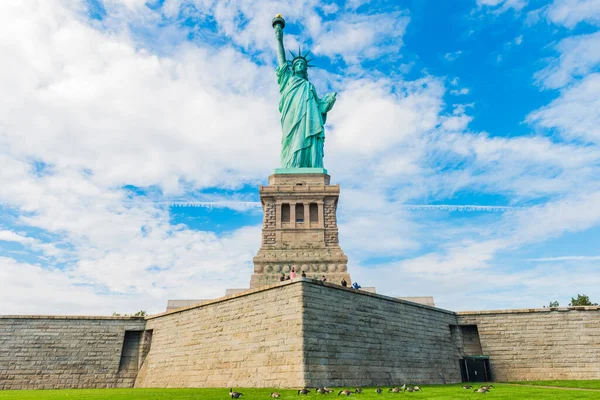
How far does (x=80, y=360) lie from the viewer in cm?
2161

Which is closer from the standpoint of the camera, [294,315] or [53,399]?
[53,399]

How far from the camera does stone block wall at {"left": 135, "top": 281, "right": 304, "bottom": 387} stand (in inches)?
596

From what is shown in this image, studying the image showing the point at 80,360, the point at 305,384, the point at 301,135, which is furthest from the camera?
the point at 301,135

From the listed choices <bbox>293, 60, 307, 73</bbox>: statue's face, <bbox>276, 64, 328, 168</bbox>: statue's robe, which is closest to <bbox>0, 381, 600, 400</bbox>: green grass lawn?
<bbox>276, 64, 328, 168</bbox>: statue's robe

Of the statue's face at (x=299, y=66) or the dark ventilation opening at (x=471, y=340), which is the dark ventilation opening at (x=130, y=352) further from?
the statue's face at (x=299, y=66)

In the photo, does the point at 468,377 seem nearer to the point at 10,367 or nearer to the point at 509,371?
the point at 509,371

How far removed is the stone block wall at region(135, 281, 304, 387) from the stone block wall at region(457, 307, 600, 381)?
37.9ft

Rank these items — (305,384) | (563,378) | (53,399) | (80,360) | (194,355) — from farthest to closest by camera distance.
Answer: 1. (80,360)
2. (563,378)
3. (194,355)
4. (305,384)
5. (53,399)

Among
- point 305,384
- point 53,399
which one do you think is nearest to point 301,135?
point 305,384

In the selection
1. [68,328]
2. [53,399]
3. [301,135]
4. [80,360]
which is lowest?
[53,399]

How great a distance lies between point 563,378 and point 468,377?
415 centimetres

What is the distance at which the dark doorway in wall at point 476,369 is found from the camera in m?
21.1

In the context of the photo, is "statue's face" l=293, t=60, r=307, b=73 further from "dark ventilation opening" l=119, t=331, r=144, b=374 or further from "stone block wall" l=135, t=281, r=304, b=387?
"dark ventilation opening" l=119, t=331, r=144, b=374

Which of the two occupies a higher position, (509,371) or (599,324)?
(599,324)
